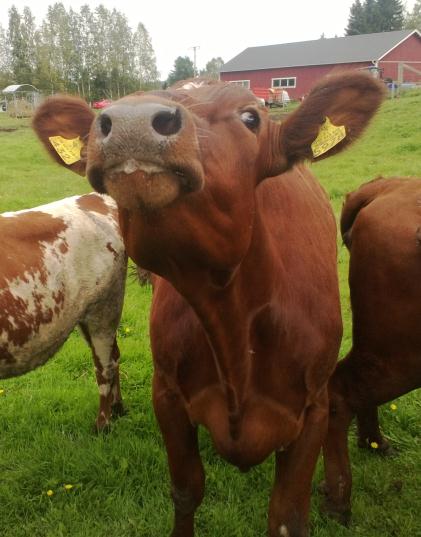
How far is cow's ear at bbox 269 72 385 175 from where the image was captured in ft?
5.92

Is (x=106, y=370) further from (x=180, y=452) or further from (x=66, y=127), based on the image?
(x=66, y=127)

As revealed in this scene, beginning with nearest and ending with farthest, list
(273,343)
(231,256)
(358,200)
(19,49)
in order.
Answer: (231,256) → (273,343) → (358,200) → (19,49)

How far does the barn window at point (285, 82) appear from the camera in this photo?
149ft

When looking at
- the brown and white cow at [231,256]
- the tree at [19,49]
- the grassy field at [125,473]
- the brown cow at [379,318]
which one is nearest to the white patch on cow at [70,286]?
the grassy field at [125,473]

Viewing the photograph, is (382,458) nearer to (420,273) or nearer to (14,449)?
(420,273)

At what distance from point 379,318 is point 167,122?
1855mm

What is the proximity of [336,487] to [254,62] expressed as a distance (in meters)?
49.8

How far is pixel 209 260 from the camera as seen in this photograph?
63.6 inches

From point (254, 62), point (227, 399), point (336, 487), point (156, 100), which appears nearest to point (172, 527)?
point (336, 487)

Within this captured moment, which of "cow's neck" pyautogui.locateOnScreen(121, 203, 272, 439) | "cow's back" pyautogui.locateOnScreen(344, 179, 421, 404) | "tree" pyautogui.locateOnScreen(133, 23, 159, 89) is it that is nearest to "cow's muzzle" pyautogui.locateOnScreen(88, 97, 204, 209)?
"cow's neck" pyautogui.locateOnScreen(121, 203, 272, 439)

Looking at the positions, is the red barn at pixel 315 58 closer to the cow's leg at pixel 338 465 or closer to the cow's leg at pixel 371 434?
the cow's leg at pixel 371 434

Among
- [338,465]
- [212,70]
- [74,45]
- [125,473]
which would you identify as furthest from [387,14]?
[125,473]

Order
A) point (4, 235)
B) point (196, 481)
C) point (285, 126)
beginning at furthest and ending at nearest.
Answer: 1. point (4, 235)
2. point (196, 481)
3. point (285, 126)

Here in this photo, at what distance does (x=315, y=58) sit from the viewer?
148 ft
